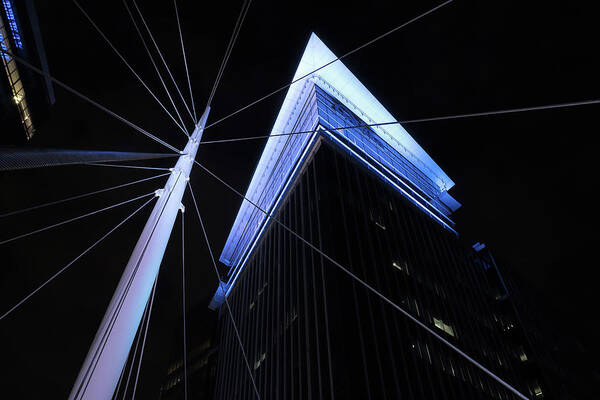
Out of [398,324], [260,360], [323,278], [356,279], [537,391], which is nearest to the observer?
[356,279]

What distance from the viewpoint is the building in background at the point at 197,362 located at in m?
35.4

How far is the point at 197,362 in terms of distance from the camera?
40.8 m

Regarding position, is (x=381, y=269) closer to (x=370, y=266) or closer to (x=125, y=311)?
(x=370, y=266)

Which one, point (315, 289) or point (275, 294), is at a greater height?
point (275, 294)

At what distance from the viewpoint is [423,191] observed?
3556cm

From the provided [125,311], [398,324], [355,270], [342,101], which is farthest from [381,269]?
[342,101]

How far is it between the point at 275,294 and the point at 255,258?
32.8 feet

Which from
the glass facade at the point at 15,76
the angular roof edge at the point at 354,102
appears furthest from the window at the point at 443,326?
the glass facade at the point at 15,76

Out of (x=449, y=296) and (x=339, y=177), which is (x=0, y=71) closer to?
(x=339, y=177)

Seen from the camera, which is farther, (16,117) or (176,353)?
(176,353)

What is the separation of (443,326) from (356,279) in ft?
53.3

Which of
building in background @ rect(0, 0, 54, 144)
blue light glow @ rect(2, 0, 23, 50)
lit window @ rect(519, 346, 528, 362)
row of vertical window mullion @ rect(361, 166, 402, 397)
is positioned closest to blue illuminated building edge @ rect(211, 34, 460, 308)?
row of vertical window mullion @ rect(361, 166, 402, 397)

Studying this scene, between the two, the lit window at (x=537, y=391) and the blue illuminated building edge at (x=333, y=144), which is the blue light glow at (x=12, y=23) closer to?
the blue illuminated building edge at (x=333, y=144)

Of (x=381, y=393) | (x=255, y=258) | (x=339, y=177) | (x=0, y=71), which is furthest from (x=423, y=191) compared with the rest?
(x=0, y=71)
